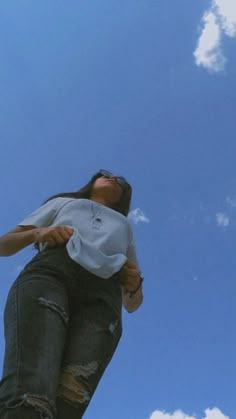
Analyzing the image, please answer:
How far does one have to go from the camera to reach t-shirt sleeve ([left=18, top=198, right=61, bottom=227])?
10.3 feet

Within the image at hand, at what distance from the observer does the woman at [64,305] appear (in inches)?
84.2

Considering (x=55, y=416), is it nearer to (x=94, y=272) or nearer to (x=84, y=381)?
(x=84, y=381)

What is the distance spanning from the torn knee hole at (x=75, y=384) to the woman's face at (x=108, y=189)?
1.50 m

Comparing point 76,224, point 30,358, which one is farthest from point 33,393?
point 76,224

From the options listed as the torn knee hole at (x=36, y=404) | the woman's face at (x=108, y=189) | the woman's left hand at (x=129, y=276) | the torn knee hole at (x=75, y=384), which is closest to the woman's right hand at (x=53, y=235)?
the woman's left hand at (x=129, y=276)

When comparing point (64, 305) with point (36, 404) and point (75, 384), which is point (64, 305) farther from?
point (36, 404)

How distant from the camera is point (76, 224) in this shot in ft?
10.1

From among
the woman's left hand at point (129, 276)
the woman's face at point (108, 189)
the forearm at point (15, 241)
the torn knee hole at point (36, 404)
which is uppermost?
the woman's face at point (108, 189)

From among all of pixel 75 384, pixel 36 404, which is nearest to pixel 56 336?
pixel 75 384

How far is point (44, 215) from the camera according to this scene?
10.5ft

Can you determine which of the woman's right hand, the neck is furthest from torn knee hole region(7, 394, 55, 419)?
the neck

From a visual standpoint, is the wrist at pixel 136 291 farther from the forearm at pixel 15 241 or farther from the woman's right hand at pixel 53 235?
the forearm at pixel 15 241

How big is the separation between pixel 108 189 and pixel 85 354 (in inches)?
58.4

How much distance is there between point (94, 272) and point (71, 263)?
0.13 metres
